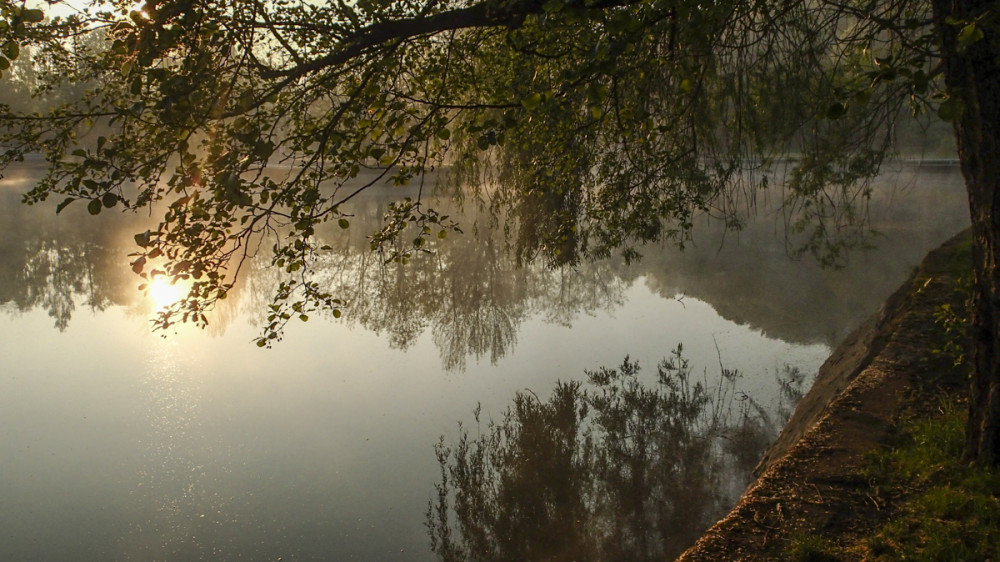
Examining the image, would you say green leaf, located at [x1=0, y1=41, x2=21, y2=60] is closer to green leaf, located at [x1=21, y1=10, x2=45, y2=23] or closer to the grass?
green leaf, located at [x1=21, y1=10, x2=45, y2=23]

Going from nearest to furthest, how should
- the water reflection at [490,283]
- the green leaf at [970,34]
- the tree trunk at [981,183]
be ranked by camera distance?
the green leaf at [970,34] < the tree trunk at [981,183] < the water reflection at [490,283]

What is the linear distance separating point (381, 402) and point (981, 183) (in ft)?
19.1

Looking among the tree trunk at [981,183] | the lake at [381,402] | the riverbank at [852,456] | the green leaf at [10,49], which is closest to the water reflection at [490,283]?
the lake at [381,402]

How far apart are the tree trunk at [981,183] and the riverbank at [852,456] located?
0.43 m

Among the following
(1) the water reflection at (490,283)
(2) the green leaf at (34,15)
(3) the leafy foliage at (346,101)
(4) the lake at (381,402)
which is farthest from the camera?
(1) the water reflection at (490,283)

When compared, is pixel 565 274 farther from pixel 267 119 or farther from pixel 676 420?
pixel 267 119

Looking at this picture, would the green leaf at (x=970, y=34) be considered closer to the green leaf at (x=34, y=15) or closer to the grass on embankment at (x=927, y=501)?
the grass on embankment at (x=927, y=501)

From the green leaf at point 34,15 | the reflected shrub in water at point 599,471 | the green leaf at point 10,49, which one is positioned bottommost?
the reflected shrub in water at point 599,471

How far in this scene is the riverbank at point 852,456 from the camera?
3.23 m

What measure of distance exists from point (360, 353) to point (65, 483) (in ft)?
12.5

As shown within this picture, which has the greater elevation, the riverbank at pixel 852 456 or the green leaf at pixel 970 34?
the green leaf at pixel 970 34

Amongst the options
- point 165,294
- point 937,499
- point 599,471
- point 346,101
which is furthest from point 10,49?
point 165,294

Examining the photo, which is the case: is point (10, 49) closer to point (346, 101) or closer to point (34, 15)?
point (34, 15)

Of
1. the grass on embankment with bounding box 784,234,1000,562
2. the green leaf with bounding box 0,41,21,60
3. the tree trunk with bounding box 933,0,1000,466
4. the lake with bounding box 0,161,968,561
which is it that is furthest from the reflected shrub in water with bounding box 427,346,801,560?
the green leaf with bounding box 0,41,21,60
